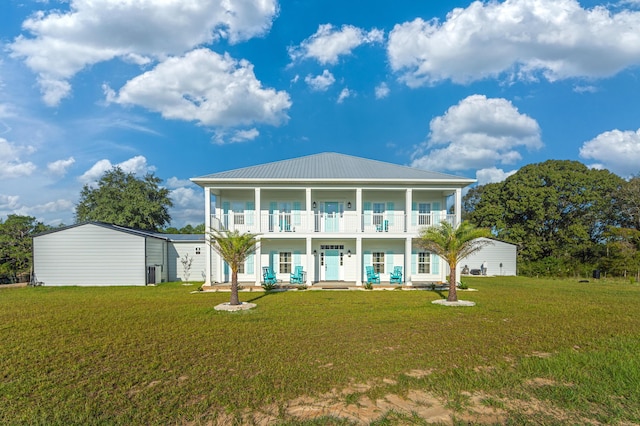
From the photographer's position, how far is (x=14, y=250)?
2394 centimetres

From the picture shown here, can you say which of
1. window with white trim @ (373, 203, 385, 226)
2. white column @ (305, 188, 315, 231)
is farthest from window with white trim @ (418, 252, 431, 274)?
white column @ (305, 188, 315, 231)

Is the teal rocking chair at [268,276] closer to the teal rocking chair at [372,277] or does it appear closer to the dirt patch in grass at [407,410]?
the teal rocking chair at [372,277]

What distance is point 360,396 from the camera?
4.46m

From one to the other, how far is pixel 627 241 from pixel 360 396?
3041 centimetres

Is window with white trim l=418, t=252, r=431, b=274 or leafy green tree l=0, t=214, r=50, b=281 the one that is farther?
leafy green tree l=0, t=214, r=50, b=281

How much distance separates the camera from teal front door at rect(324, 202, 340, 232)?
57.0 feet

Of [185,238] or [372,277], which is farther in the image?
[185,238]

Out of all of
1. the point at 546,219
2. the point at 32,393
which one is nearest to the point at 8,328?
the point at 32,393

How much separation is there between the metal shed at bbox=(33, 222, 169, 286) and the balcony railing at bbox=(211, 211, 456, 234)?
5.68 m

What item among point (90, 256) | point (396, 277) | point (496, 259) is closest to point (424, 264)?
point (396, 277)

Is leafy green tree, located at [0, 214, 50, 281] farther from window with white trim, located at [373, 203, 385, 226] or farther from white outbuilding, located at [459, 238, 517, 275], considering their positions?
white outbuilding, located at [459, 238, 517, 275]

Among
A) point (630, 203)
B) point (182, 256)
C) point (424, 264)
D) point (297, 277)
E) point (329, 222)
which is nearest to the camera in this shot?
point (297, 277)

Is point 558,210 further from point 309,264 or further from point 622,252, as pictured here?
point 309,264

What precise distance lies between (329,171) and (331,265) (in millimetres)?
5060
